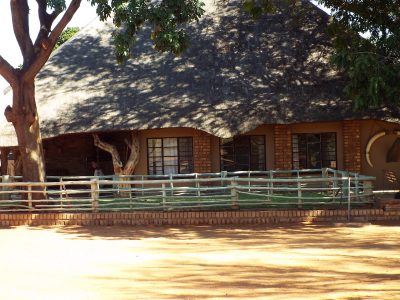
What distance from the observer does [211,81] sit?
17.9 meters

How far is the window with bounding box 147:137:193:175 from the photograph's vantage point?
18.3m

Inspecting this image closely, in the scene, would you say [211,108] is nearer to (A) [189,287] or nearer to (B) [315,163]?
(B) [315,163]

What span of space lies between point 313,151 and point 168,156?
4.59 metres

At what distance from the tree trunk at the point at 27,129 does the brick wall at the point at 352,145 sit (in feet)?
29.2

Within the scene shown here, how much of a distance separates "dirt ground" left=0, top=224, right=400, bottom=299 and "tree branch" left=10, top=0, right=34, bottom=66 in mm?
4529

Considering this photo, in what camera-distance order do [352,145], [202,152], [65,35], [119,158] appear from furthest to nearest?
[65,35] → [119,158] → [202,152] → [352,145]

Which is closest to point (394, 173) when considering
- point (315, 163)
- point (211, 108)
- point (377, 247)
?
point (315, 163)

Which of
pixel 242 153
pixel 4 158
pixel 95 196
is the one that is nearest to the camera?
pixel 95 196

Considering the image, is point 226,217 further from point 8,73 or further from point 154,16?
point 8,73

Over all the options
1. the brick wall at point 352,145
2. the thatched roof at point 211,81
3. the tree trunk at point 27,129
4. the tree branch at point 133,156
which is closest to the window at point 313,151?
the brick wall at point 352,145

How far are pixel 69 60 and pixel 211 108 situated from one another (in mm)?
5995

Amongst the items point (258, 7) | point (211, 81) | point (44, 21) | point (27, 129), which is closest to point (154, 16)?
point (44, 21)

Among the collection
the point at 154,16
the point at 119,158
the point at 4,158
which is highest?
the point at 154,16

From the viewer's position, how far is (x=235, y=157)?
Result: 18250 millimetres
